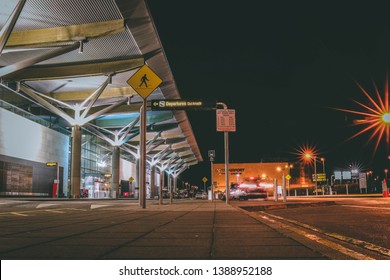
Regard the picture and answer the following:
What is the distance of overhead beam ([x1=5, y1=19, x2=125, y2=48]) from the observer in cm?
2392

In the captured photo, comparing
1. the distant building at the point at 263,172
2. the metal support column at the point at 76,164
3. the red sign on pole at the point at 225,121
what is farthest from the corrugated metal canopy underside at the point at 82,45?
the distant building at the point at 263,172

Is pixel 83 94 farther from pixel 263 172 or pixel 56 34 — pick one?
pixel 263 172

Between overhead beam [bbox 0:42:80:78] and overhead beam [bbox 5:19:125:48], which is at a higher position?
overhead beam [bbox 5:19:125:48]

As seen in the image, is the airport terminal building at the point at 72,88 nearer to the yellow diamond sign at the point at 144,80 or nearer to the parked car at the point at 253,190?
the yellow diamond sign at the point at 144,80

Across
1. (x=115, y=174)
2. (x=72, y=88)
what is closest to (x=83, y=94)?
(x=72, y=88)

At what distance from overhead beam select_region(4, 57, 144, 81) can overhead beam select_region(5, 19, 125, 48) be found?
17.4 feet

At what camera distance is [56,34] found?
81.0 ft

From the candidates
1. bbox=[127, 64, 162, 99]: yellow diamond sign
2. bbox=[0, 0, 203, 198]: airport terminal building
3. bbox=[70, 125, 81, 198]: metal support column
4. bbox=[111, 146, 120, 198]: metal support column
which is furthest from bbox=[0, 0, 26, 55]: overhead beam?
bbox=[111, 146, 120, 198]: metal support column

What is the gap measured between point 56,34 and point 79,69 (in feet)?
18.7

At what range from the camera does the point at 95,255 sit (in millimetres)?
3166

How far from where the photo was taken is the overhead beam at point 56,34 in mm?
23922

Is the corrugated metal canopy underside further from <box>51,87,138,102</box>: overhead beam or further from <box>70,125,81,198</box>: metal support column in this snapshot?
<box>70,125,81,198</box>: metal support column
